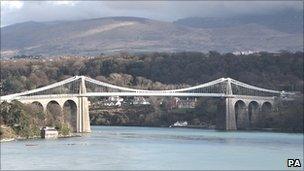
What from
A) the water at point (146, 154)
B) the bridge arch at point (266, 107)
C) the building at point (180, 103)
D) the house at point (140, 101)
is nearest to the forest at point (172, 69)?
the house at point (140, 101)

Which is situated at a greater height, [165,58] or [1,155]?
[165,58]

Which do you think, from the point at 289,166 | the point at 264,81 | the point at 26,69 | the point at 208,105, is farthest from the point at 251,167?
the point at 26,69

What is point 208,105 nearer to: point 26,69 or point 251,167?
point 26,69

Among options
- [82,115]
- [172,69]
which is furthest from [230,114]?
[172,69]

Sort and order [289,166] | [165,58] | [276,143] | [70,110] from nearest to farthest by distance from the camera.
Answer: [289,166]
[276,143]
[70,110]
[165,58]

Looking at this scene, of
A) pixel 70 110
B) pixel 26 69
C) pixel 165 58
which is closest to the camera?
pixel 70 110

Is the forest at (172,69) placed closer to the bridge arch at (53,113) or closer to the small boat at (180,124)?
the small boat at (180,124)

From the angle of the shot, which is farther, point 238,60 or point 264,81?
point 238,60

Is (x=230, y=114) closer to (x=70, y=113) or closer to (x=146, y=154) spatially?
(x=70, y=113)
